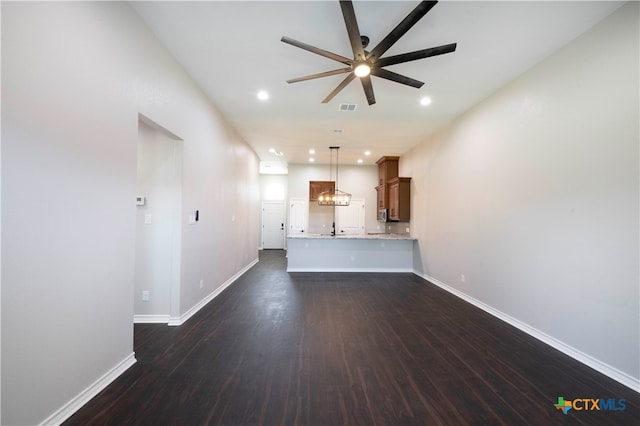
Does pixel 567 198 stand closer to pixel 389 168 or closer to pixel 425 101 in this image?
pixel 425 101

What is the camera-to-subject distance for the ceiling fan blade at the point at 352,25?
5.53 ft

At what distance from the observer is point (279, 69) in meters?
2.93

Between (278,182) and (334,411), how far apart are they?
8796 millimetres

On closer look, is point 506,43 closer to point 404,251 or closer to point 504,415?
point 504,415

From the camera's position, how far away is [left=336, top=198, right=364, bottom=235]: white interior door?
810cm

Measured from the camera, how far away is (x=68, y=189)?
1.56 meters

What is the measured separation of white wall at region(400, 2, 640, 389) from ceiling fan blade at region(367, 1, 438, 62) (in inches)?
76.6

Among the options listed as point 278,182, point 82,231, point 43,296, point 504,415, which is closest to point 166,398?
point 43,296

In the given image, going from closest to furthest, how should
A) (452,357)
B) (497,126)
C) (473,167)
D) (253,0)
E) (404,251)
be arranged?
(253,0) → (452,357) → (497,126) → (473,167) → (404,251)

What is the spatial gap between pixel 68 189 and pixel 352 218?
7.14m

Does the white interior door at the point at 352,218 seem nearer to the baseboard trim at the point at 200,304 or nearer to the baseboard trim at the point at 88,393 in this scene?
the baseboard trim at the point at 200,304

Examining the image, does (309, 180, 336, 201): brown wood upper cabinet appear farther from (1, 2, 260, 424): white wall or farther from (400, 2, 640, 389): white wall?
(1, 2, 260, 424): white wall

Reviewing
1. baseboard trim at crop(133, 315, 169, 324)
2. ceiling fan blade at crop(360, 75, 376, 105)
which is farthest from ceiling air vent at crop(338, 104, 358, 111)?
baseboard trim at crop(133, 315, 169, 324)

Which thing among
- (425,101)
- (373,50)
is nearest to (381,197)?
(425,101)
